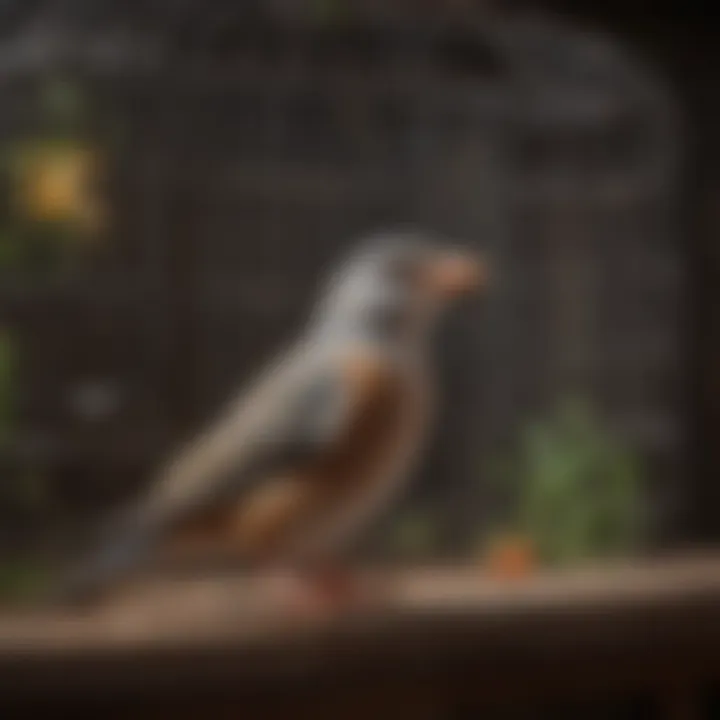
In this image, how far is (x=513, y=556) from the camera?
34.8 inches

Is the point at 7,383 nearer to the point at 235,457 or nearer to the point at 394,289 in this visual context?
the point at 235,457

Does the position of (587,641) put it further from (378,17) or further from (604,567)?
(378,17)

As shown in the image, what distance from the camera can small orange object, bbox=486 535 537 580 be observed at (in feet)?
2.87

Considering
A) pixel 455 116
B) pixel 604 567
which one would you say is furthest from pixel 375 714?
pixel 455 116

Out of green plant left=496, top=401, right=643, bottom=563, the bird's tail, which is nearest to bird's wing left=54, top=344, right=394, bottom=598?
the bird's tail

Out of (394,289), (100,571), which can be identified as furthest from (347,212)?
(100,571)

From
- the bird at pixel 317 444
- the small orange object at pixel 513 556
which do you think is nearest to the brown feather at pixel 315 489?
the bird at pixel 317 444

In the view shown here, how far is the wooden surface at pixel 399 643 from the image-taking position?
77 cm

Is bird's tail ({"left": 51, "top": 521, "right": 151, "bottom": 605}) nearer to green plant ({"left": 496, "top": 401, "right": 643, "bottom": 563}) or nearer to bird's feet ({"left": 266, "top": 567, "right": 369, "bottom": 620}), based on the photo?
bird's feet ({"left": 266, "top": 567, "right": 369, "bottom": 620})

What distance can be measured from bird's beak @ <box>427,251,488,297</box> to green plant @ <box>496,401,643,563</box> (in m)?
0.11

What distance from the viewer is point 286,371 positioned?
2.74 ft

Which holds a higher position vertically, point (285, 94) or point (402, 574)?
point (285, 94)

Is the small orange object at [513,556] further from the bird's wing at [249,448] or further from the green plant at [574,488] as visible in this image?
the bird's wing at [249,448]

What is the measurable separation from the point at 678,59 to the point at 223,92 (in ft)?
1.15
